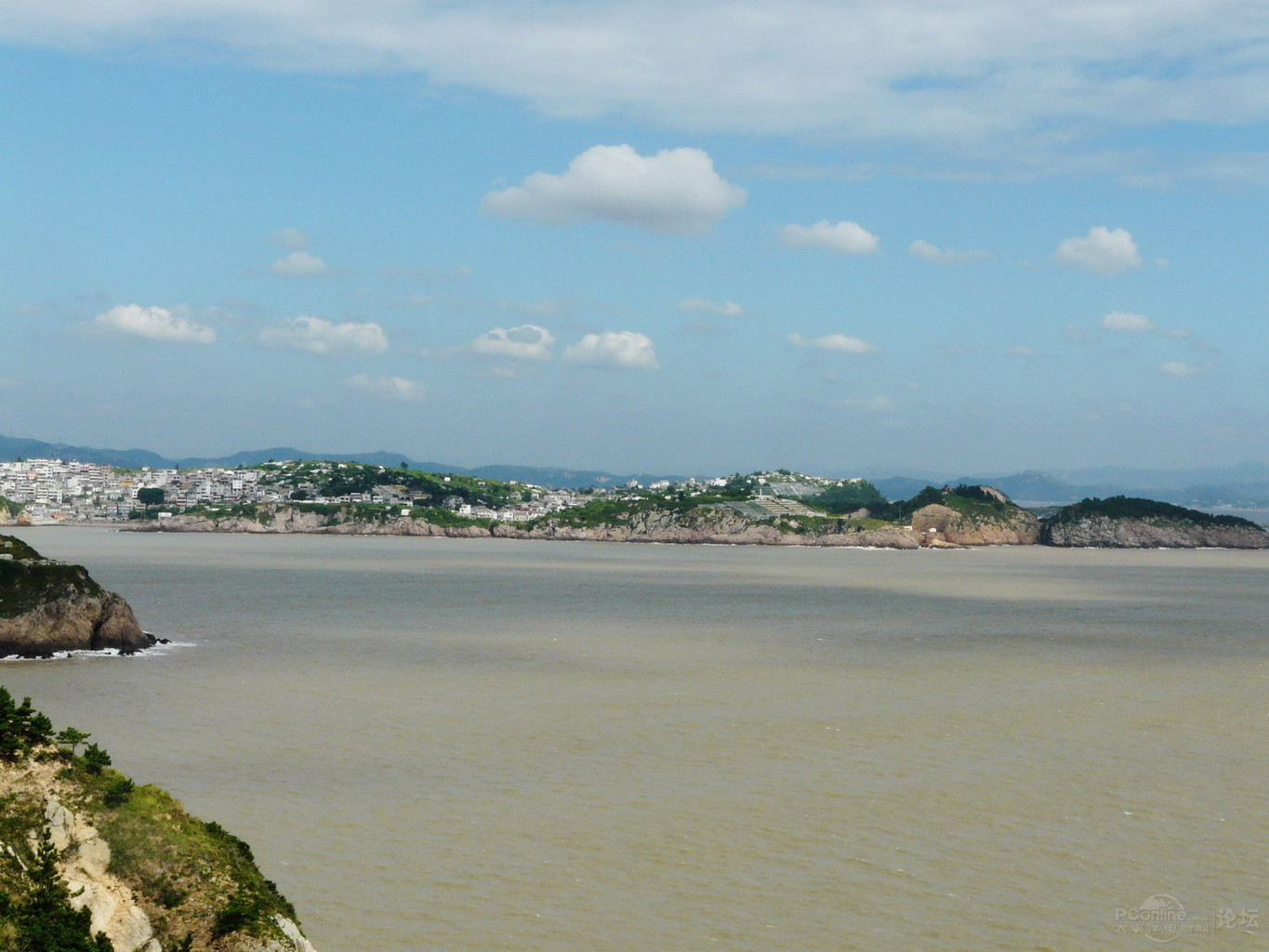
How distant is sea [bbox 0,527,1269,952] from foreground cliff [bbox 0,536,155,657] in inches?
68.8

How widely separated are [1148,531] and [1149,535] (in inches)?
35.4

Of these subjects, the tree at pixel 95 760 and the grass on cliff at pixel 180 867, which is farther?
the tree at pixel 95 760

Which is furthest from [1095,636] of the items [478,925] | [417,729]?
[478,925]

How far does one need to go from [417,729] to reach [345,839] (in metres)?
9.49

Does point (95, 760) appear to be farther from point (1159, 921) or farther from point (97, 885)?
point (1159, 921)

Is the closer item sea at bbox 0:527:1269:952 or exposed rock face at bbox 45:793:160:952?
exposed rock face at bbox 45:793:160:952

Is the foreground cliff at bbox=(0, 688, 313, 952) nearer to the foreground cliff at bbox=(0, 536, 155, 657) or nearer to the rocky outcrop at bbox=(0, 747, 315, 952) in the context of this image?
the rocky outcrop at bbox=(0, 747, 315, 952)

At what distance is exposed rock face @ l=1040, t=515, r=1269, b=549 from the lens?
7495 inches

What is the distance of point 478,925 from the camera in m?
16.1

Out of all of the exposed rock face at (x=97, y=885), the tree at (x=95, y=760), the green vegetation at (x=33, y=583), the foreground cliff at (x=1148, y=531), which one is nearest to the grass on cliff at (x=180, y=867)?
the exposed rock face at (x=97, y=885)

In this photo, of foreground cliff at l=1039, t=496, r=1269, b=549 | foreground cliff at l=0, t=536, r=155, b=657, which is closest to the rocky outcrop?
foreground cliff at l=0, t=536, r=155, b=657

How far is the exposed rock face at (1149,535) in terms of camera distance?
190375 mm

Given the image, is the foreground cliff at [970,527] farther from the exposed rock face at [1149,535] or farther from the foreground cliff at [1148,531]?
the exposed rock face at [1149,535]

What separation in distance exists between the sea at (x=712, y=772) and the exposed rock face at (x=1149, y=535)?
141387 mm
